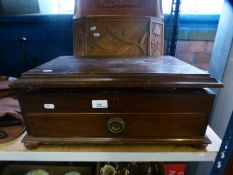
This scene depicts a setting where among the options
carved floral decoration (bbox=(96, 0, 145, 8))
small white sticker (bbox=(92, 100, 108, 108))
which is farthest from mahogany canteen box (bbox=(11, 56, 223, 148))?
carved floral decoration (bbox=(96, 0, 145, 8))

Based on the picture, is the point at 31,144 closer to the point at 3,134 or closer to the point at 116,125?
the point at 3,134

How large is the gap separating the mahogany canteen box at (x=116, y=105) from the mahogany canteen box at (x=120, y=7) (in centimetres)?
43

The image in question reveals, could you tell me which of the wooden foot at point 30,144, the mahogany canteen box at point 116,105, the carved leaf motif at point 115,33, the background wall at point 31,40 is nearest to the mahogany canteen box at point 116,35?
the carved leaf motif at point 115,33

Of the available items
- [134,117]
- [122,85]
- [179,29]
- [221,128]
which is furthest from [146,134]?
[179,29]

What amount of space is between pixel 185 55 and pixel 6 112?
916 mm

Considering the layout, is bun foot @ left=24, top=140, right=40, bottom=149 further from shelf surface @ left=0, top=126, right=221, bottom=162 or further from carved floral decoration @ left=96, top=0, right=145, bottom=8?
carved floral decoration @ left=96, top=0, right=145, bottom=8

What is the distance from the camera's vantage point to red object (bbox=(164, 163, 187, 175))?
35.0 inches

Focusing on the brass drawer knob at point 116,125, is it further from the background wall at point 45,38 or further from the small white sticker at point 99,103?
the background wall at point 45,38

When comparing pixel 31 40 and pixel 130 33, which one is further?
pixel 31 40

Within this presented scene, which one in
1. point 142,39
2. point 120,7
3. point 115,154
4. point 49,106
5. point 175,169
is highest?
point 120,7

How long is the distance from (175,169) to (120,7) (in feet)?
2.56

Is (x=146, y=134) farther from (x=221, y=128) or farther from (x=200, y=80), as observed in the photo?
(x=221, y=128)

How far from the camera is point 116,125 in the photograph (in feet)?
1.71

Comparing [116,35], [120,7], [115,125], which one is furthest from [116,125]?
[120,7]
